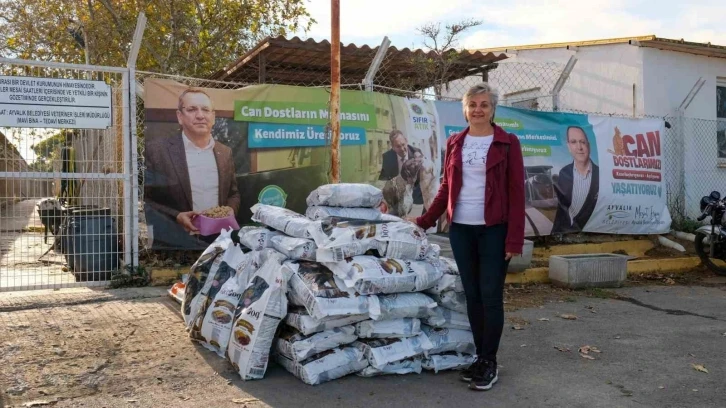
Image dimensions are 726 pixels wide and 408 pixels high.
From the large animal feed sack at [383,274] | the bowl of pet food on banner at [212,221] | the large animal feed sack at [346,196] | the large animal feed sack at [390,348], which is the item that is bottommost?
the large animal feed sack at [390,348]

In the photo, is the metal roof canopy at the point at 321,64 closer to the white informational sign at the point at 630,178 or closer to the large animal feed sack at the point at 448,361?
the white informational sign at the point at 630,178

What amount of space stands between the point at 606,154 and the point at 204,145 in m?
5.96

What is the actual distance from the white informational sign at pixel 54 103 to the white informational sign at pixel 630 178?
676 centimetres

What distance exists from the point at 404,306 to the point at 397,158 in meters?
3.85

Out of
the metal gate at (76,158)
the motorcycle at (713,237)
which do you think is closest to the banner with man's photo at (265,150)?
the metal gate at (76,158)

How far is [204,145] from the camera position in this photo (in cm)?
660

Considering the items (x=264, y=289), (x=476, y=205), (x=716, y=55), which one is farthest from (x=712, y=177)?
(x=264, y=289)

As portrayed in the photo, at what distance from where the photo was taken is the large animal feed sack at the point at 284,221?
13.2 ft

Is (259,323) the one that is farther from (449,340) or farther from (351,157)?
(351,157)

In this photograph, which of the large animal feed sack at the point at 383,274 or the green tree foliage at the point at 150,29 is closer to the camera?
the large animal feed sack at the point at 383,274

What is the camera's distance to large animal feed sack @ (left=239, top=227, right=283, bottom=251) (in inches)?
167

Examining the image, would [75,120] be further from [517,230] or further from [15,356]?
[517,230]

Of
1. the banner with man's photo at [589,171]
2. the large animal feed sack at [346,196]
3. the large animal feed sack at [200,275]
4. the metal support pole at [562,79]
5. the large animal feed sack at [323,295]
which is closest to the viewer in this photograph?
the large animal feed sack at [323,295]

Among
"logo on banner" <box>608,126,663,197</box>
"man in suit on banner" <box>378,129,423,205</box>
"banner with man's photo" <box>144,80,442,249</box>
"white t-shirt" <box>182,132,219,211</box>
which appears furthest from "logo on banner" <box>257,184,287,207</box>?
"logo on banner" <box>608,126,663,197</box>
